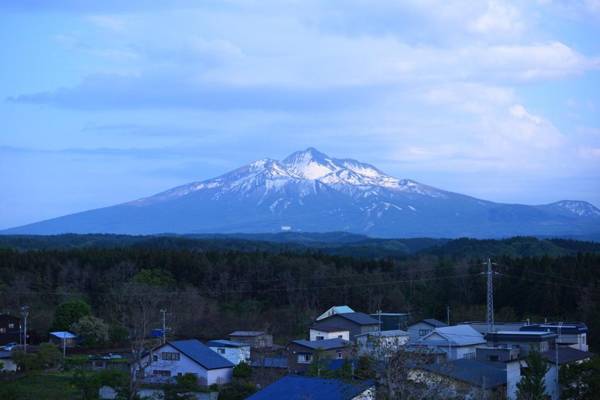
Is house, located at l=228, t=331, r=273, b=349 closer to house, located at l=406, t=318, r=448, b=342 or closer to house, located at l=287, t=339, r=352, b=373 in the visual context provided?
house, located at l=287, t=339, r=352, b=373

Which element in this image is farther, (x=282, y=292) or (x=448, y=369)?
(x=282, y=292)

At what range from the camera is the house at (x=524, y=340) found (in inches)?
887

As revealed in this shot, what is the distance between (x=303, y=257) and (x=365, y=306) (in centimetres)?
613

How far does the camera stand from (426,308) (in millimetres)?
37938

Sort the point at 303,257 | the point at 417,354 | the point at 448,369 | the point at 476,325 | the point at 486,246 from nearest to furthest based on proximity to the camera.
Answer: the point at 417,354, the point at 448,369, the point at 476,325, the point at 303,257, the point at 486,246

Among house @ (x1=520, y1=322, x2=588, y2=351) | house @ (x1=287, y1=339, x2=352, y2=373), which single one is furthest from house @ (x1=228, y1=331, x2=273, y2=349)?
house @ (x1=520, y1=322, x2=588, y2=351)

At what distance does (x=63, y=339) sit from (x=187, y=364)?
9.33 meters

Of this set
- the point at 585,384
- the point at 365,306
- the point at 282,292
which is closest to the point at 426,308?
the point at 365,306

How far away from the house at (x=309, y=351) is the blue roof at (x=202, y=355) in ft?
6.51

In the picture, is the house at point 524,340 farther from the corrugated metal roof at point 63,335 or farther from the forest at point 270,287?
the corrugated metal roof at point 63,335

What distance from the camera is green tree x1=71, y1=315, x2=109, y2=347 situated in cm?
3030

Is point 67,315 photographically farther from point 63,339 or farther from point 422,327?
point 422,327

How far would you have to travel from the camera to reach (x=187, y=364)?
22.6 meters

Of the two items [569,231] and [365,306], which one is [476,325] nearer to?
[365,306]
